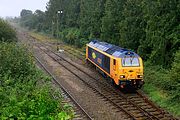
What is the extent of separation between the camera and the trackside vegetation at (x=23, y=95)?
10562 millimetres

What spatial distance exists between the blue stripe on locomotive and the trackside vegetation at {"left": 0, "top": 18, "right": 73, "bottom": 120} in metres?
7.19

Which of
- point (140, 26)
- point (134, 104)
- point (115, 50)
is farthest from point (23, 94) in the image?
point (140, 26)

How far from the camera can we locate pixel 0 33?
35.5 metres

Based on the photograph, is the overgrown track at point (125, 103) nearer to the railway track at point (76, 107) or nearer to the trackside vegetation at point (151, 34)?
the trackside vegetation at point (151, 34)

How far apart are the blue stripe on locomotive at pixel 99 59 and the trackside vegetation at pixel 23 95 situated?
719cm

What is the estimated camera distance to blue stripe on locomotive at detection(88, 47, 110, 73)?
2503 centimetres

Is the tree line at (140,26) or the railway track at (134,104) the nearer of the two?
the railway track at (134,104)

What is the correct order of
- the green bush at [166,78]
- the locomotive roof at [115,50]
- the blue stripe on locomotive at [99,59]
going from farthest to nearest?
the blue stripe on locomotive at [99,59]
the locomotive roof at [115,50]
the green bush at [166,78]

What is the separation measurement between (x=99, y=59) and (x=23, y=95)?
15.0 metres

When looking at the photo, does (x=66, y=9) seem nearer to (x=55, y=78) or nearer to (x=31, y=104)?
(x=55, y=78)

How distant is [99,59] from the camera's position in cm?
2800

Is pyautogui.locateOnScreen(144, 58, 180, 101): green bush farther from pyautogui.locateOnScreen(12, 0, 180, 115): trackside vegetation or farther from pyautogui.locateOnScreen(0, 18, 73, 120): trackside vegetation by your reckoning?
pyautogui.locateOnScreen(0, 18, 73, 120): trackside vegetation

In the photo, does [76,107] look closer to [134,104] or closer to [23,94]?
[134,104]

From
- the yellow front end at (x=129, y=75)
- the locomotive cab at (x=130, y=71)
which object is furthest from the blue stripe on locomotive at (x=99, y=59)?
the yellow front end at (x=129, y=75)
